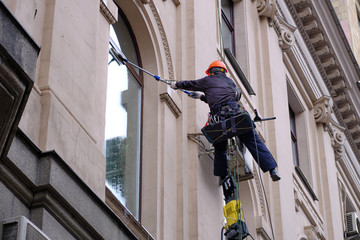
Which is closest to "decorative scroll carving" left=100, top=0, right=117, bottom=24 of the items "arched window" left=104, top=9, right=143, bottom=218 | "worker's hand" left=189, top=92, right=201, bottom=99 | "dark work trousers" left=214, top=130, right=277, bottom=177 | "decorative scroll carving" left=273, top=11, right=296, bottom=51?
"arched window" left=104, top=9, right=143, bottom=218

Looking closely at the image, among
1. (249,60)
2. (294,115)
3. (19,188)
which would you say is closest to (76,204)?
(19,188)

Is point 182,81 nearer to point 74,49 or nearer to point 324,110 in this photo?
point 74,49

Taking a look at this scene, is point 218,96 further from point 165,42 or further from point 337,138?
point 337,138

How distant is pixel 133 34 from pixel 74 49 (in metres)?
3.85

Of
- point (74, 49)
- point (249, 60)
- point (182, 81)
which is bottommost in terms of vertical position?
point (74, 49)

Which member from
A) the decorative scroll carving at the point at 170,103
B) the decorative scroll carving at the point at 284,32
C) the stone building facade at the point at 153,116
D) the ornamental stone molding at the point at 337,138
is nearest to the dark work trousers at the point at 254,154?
the stone building facade at the point at 153,116

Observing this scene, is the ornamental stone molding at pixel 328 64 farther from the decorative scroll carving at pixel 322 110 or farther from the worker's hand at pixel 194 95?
the worker's hand at pixel 194 95

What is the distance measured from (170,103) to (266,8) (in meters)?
7.29

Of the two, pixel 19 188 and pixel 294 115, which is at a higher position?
pixel 294 115

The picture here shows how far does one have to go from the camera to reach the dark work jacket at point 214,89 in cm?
1303

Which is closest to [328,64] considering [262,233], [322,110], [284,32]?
[322,110]

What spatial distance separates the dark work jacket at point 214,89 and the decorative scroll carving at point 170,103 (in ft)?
1.10

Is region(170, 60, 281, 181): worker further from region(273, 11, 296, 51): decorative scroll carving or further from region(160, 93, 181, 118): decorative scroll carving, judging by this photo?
region(273, 11, 296, 51): decorative scroll carving

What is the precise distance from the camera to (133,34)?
532 inches
